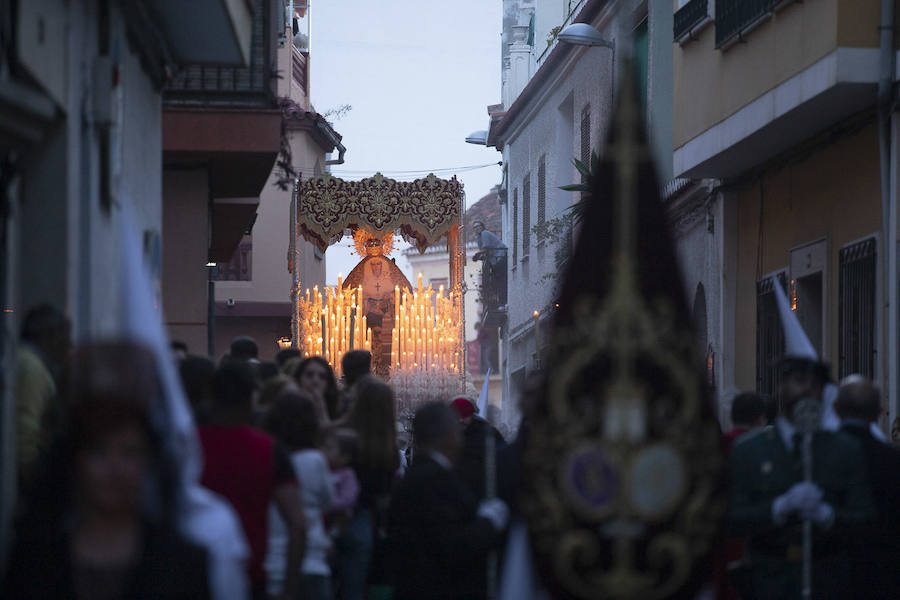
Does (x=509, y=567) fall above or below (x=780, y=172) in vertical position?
below

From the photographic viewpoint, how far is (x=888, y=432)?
13297 mm

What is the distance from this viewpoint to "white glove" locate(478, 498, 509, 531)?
644cm

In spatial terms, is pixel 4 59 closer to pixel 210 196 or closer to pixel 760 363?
pixel 210 196

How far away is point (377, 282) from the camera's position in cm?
2311

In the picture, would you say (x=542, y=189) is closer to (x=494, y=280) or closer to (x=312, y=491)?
(x=494, y=280)

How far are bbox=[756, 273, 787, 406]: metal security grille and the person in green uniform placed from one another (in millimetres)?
9812

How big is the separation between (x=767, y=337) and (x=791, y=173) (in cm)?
188

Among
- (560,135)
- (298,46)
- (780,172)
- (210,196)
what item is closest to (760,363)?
(780,172)

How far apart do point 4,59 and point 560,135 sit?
76.8 ft

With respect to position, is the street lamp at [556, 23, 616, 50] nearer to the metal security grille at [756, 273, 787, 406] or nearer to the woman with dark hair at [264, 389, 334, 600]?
the metal security grille at [756, 273, 787, 406]

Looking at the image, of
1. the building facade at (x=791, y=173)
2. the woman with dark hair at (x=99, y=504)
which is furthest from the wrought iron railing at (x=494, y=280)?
the woman with dark hair at (x=99, y=504)

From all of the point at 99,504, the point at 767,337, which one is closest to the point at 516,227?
the point at 767,337

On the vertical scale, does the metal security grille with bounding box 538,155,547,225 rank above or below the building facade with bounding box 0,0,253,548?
above

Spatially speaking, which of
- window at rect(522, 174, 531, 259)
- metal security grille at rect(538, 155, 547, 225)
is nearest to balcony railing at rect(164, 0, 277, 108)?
metal security grille at rect(538, 155, 547, 225)
